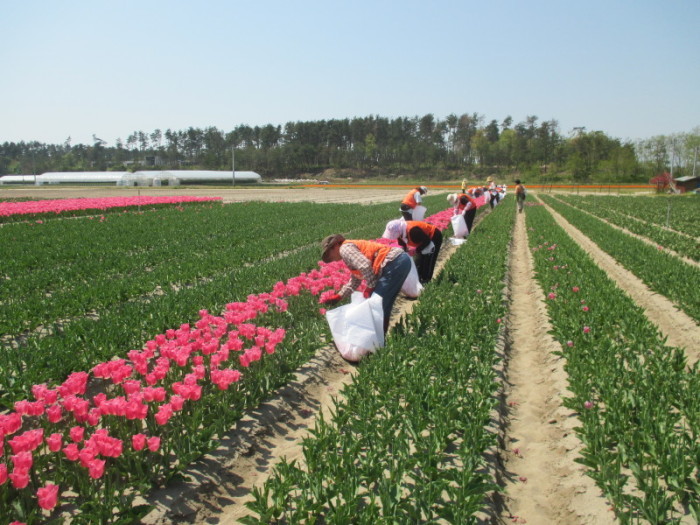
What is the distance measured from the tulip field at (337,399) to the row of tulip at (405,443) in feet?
0.06

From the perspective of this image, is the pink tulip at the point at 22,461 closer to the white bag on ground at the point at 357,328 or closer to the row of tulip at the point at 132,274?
the row of tulip at the point at 132,274

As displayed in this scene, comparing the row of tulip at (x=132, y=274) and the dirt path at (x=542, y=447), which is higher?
the row of tulip at (x=132, y=274)

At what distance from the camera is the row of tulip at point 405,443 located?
2.98m

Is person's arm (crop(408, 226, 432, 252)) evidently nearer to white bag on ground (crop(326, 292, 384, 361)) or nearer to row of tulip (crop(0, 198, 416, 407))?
row of tulip (crop(0, 198, 416, 407))

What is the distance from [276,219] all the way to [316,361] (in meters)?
17.2

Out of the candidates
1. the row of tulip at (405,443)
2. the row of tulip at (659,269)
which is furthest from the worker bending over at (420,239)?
the row of tulip at (659,269)

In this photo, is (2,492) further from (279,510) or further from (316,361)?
(316,361)

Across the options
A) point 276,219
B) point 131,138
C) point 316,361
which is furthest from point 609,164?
point 131,138

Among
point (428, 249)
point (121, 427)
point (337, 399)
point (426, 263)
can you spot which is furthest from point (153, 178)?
point (121, 427)

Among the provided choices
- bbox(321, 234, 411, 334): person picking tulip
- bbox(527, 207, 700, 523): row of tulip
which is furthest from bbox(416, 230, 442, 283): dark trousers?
bbox(321, 234, 411, 334): person picking tulip

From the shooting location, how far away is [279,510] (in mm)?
2988

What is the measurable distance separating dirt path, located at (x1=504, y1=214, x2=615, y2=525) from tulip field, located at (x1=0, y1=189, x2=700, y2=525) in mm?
152

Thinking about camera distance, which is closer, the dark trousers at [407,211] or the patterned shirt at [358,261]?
the patterned shirt at [358,261]

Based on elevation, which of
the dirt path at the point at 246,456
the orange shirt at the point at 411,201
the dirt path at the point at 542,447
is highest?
the orange shirt at the point at 411,201
